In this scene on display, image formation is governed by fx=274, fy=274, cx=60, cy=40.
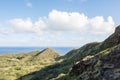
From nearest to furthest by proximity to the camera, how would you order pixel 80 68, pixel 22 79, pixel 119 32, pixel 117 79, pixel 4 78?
pixel 117 79
pixel 80 68
pixel 119 32
pixel 22 79
pixel 4 78

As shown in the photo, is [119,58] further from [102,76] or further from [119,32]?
[119,32]

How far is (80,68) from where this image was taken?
194 ft

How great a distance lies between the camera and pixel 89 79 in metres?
51.0

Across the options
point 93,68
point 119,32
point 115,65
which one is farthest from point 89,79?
point 119,32

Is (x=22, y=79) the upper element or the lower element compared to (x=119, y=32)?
lower

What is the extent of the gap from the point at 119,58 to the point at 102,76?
4.34 m

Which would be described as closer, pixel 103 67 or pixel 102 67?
pixel 103 67

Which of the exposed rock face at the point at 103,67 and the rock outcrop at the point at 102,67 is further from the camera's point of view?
the rock outcrop at the point at 102,67

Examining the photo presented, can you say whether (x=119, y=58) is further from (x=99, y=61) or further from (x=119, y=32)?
(x=119, y=32)

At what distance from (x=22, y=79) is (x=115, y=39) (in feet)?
210

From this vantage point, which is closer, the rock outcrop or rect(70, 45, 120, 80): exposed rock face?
rect(70, 45, 120, 80): exposed rock face

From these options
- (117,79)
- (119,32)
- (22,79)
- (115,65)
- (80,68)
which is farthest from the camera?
(22,79)

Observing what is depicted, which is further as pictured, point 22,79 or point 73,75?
point 22,79

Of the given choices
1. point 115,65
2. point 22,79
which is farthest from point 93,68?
point 22,79
